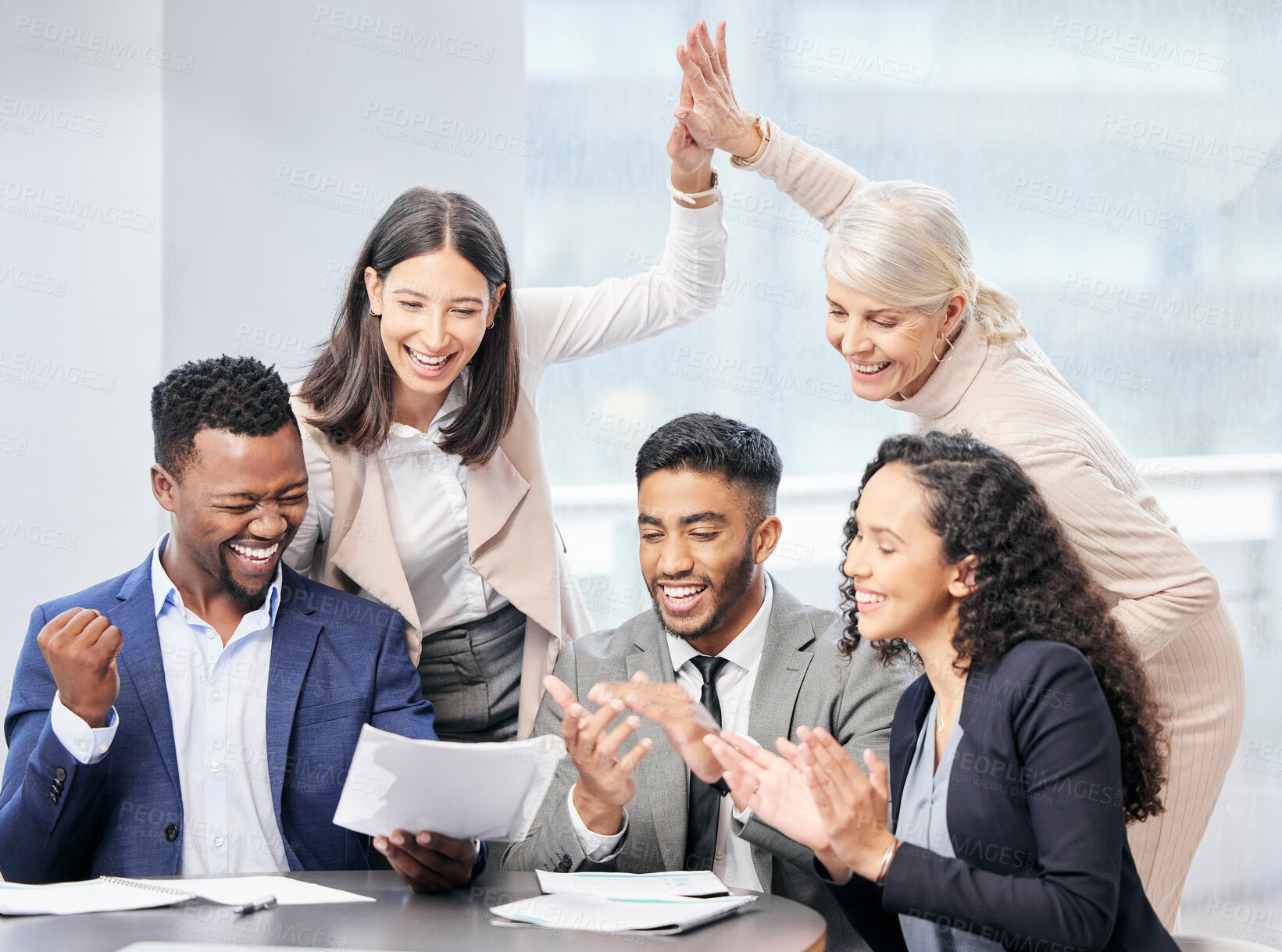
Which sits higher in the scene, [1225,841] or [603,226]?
[603,226]

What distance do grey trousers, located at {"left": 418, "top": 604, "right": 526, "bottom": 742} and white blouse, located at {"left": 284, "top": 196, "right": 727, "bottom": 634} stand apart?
3cm

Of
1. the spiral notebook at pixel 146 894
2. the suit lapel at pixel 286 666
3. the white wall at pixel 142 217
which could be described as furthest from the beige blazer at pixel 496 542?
the white wall at pixel 142 217

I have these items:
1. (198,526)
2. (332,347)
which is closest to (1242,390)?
(332,347)

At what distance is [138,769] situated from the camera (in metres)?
2.04

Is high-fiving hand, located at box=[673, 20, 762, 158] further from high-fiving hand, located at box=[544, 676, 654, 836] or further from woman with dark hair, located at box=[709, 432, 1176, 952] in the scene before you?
high-fiving hand, located at box=[544, 676, 654, 836]

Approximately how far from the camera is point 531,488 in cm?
251

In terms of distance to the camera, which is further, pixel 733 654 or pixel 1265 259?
pixel 1265 259

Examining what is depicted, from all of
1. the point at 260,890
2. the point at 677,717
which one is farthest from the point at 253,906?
Result: the point at 677,717

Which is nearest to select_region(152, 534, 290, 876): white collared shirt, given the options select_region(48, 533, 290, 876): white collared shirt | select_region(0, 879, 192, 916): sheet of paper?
select_region(48, 533, 290, 876): white collared shirt

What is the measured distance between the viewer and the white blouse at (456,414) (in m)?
2.39

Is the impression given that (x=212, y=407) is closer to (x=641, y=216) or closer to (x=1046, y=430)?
(x=1046, y=430)

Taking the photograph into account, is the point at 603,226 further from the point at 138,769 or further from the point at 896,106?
the point at 138,769

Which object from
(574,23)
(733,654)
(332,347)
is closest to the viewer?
(733,654)

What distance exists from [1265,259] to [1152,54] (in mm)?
739
